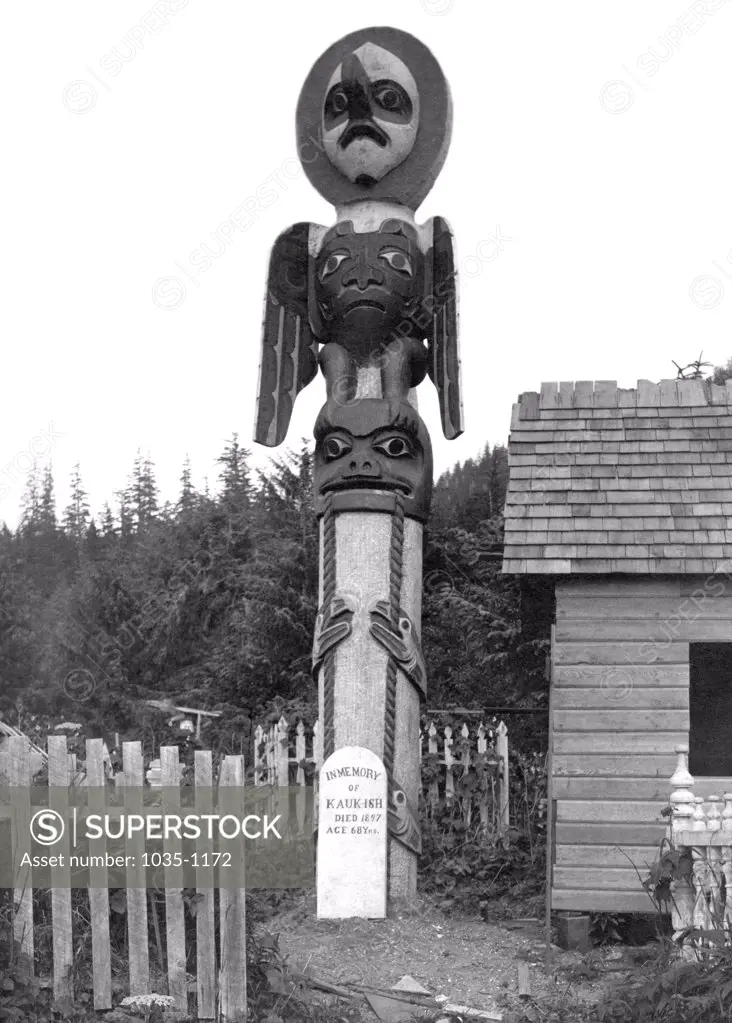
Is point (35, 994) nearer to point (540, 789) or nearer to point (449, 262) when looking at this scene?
point (449, 262)

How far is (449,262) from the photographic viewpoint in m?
10.8

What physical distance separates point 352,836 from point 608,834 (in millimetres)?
1917

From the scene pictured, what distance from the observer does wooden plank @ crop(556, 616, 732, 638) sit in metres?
9.48

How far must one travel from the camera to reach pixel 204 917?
640 centimetres

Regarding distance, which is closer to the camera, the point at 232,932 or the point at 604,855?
the point at 232,932

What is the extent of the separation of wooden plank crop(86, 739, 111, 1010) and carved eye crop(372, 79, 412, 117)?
22.3ft

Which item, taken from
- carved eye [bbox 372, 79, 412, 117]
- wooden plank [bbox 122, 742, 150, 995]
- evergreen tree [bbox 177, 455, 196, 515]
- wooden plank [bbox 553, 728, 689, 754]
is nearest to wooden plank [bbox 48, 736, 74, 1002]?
wooden plank [bbox 122, 742, 150, 995]

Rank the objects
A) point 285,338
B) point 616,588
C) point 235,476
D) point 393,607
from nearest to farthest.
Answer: point 616,588 < point 393,607 < point 285,338 < point 235,476

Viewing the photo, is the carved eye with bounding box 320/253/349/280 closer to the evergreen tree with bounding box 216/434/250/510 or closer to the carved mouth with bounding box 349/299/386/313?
the carved mouth with bounding box 349/299/386/313

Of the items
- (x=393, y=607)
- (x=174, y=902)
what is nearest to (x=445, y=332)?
(x=393, y=607)

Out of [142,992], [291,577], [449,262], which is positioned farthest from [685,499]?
[291,577]

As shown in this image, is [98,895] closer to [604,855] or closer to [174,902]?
[174,902]

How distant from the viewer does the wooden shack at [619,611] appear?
918cm

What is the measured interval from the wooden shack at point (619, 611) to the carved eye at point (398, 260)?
175cm
